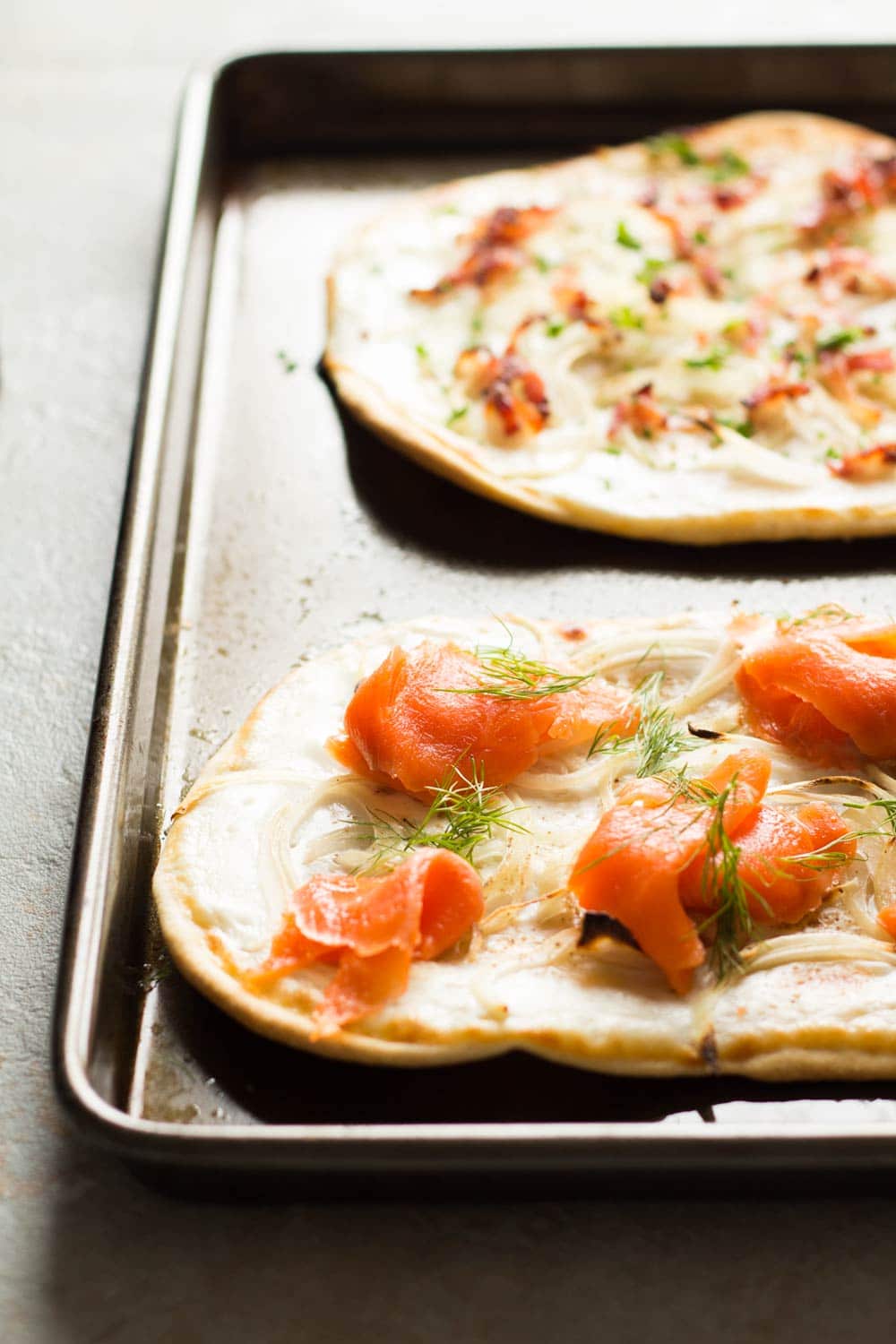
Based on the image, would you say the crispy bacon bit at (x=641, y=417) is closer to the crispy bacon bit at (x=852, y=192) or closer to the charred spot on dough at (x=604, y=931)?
the crispy bacon bit at (x=852, y=192)

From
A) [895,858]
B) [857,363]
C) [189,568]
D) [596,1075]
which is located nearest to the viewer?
[596,1075]

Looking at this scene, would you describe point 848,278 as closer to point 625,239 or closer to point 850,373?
point 850,373

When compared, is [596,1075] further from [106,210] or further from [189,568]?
[106,210]

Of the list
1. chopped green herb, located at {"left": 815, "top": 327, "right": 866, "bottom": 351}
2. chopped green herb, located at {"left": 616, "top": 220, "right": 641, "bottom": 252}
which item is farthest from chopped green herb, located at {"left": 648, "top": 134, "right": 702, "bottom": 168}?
chopped green herb, located at {"left": 815, "top": 327, "right": 866, "bottom": 351}

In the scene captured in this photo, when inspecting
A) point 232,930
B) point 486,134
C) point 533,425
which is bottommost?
point 232,930

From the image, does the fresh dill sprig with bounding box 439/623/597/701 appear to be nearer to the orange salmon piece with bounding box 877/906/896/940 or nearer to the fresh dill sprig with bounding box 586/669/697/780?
the fresh dill sprig with bounding box 586/669/697/780

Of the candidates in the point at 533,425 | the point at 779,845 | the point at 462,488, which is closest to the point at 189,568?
the point at 462,488

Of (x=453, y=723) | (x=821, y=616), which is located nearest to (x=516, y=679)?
(x=453, y=723)

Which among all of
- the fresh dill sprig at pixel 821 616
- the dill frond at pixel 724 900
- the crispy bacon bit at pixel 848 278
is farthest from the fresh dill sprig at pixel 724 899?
the crispy bacon bit at pixel 848 278
